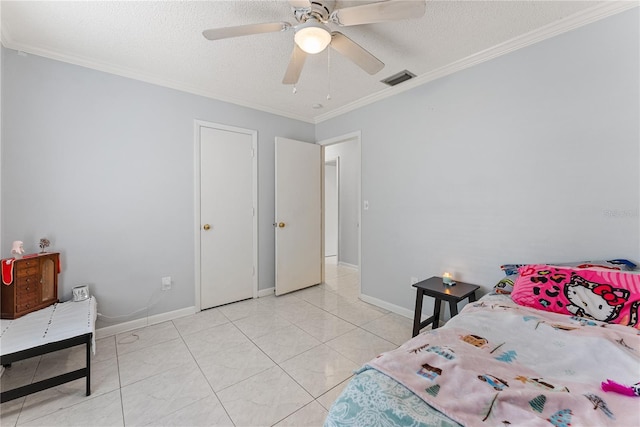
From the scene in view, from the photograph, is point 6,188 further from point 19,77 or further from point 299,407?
point 299,407

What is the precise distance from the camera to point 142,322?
271cm

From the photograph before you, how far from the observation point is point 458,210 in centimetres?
249

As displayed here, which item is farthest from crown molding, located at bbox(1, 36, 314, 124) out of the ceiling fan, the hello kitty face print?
the hello kitty face print

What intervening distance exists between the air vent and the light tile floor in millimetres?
2531

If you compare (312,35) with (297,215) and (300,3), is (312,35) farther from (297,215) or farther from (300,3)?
(297,215)

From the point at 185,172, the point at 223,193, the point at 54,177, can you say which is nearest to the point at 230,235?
the point at 223,193

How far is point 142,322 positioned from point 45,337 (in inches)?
42.0

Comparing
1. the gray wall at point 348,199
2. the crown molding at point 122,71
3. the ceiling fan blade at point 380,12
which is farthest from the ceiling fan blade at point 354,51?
the gray wall at point 348,199

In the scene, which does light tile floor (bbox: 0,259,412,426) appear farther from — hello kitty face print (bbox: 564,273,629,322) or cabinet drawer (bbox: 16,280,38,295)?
hello kitty face print (bbox: 564,273,629,322)

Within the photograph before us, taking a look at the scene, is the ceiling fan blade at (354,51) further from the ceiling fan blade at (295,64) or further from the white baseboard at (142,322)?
the white baseboard at (142,322)

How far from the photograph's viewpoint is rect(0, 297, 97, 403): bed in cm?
157

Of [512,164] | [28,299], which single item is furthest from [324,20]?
[28,299]

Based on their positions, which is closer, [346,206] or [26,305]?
[26,305]

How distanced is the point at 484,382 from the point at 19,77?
3687 millimetres
